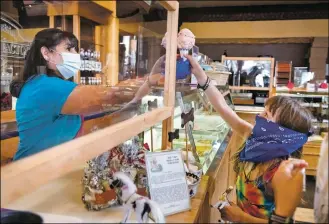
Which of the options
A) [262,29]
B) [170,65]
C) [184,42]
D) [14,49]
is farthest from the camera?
[262,29]

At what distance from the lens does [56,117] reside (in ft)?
5.14

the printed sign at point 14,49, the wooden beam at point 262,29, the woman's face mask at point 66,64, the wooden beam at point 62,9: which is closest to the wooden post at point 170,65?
the woman's face mask at point 66,64

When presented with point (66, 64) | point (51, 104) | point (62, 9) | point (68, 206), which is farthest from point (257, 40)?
point (68, 206)

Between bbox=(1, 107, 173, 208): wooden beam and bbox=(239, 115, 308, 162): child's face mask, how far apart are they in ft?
2.37

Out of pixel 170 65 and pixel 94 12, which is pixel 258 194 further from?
pixel 94 12

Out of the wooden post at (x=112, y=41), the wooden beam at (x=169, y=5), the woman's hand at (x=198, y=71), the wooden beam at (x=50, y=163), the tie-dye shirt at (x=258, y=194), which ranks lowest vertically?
the tie-dye shirt at (x=258, y=194)

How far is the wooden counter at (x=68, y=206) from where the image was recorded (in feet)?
3.06

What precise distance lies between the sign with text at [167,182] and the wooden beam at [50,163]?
152 mm

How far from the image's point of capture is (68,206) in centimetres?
101

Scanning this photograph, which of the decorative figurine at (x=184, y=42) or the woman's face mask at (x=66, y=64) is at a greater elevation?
the decorative figurine at (x=184, y=42)

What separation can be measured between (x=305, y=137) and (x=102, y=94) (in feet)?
3.68

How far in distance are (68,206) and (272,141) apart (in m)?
0.91

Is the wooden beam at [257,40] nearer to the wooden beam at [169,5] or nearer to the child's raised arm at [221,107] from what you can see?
the child's raised arm at [221,107]

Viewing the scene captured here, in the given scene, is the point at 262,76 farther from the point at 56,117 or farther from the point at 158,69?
the point at 56,117
